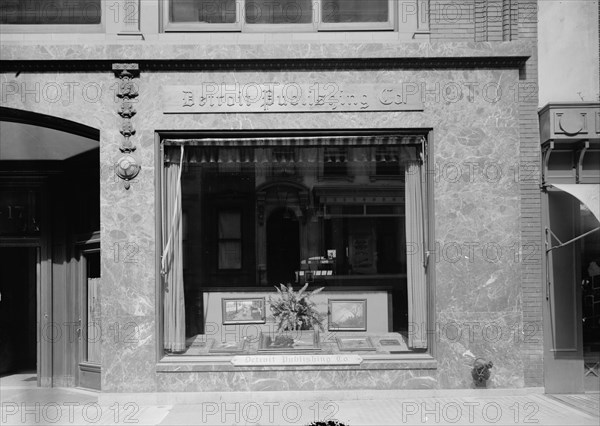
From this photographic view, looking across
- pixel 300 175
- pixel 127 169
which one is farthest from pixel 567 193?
pixel 127 169

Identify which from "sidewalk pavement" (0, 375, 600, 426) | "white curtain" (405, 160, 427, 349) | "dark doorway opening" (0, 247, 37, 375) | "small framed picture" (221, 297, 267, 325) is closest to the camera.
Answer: "sidewalk pavement" (0, 375, 600, 426)

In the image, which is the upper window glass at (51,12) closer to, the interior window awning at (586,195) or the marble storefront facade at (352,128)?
the marble storefront facade at (352,128)

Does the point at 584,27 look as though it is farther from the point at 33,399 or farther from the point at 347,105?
the point at 33,399

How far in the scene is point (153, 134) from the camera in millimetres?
8383

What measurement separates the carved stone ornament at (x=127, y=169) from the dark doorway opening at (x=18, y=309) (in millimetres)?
3049

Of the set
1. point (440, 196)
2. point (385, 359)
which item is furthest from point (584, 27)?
point (385, 359)

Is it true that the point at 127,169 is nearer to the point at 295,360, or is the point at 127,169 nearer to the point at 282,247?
the point at 282,247

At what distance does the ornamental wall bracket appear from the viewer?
27.2 feet

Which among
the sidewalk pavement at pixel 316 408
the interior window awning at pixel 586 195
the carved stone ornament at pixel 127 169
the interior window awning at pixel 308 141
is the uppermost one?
the interior window awning at pixel 308 141

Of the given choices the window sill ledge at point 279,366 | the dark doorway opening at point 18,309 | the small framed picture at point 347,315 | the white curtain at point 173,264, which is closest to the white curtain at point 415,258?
the window sill ledge at point 279,366

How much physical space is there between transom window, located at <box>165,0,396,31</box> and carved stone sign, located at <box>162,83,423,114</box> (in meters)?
1.03

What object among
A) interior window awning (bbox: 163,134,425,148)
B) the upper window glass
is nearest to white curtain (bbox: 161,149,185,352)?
interior window awning (bbox: 163,134,425,148)

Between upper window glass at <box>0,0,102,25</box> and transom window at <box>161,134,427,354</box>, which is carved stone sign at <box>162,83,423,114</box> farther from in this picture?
upper window glass at <box>0,0,102,25</box>

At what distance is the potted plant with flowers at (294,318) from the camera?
28.7 ft
